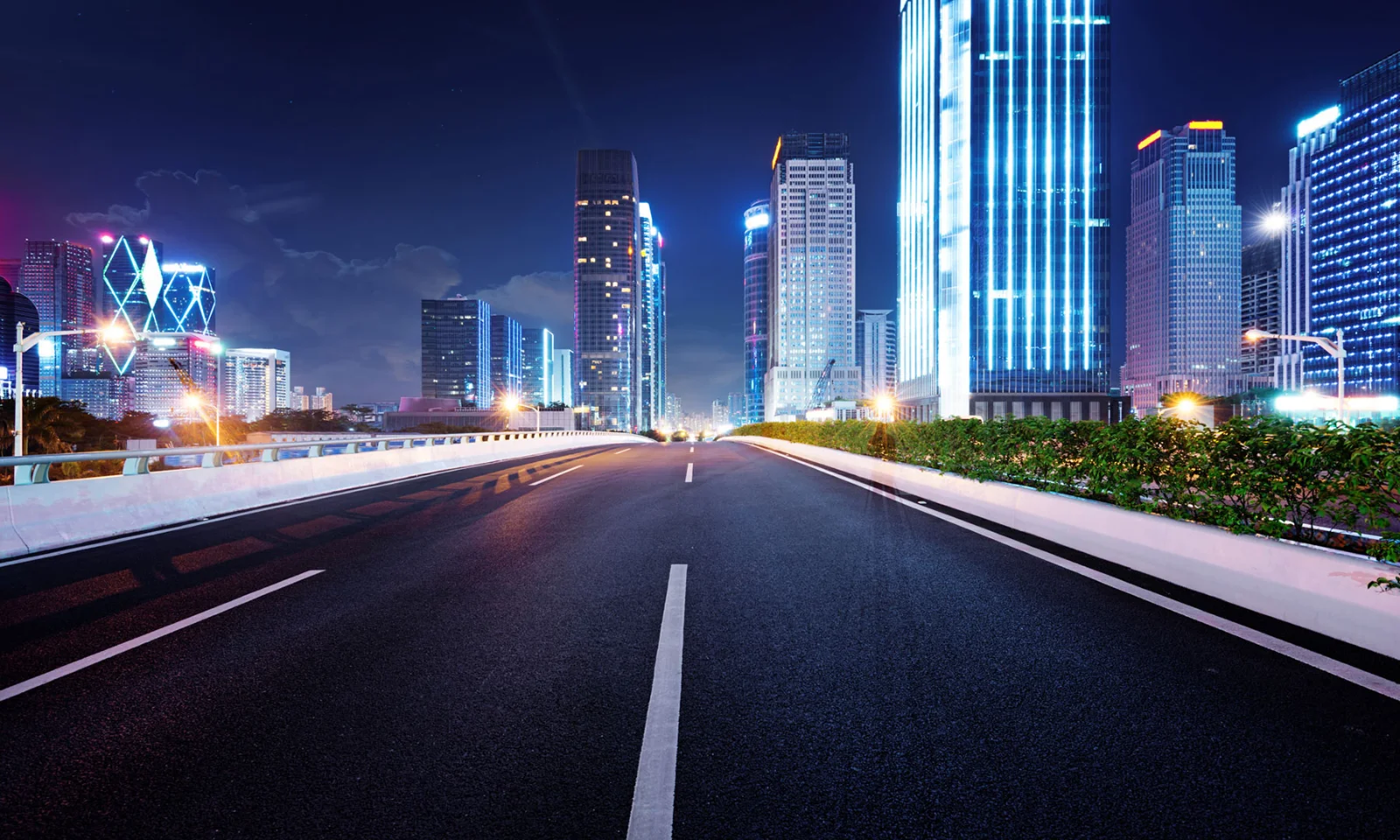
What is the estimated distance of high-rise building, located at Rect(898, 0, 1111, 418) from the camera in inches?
Result: 3568

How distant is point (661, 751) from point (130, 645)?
3.89 metres

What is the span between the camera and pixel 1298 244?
6471 inches

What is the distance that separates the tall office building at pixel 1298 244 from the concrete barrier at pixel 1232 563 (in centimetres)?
17809

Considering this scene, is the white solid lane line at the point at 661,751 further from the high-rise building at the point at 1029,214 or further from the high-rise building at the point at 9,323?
the high-rise building at the point at 9,323

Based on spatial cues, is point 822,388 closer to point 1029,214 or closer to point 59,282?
point 1029,214

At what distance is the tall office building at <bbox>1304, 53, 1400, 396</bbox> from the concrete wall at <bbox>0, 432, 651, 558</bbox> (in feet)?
555

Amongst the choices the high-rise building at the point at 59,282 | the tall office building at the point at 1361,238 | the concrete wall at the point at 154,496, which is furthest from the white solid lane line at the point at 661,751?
the high-rise building at the point at 59,282

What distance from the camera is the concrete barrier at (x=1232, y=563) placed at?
3.85 m

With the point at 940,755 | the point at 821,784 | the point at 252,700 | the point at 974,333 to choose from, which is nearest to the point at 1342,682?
the point at 940,755

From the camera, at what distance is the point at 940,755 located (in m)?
2.65

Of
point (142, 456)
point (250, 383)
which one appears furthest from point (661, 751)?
point (250, 383)

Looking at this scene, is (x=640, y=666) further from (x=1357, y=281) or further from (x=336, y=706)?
(x=1357, y=281)

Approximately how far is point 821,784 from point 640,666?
144 centimetres

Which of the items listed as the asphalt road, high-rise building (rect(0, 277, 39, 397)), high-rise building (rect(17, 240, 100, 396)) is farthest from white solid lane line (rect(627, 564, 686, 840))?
high-rise building (rect(17, 240, 100, 396))
